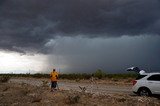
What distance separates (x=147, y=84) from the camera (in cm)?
2688

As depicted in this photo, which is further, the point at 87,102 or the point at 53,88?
the point at 53,88

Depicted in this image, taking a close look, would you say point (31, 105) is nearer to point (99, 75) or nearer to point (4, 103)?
point (4, 103)

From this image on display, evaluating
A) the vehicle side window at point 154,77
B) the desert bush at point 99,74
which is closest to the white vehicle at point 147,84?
the vehicle side window at point 154,77

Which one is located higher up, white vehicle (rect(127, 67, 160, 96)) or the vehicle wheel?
white vehicle (rect(127, 67, 160, 96))

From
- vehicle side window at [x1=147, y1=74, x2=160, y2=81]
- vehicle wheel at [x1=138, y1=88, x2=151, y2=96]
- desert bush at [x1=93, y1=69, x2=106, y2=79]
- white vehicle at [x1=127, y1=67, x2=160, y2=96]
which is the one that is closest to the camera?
white vehicle at [x1=127, y1=67, x2=160, y2=96]

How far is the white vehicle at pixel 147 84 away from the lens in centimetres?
2648

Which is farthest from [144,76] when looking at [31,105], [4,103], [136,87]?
[4,103]

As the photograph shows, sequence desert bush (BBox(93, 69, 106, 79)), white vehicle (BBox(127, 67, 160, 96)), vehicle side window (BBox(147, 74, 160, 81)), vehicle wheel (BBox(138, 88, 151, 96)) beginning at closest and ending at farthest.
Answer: white vehicle (BBox(127, 67, 160, 96))
vehicle side window (BBox(147, 74, 160, 81))
vehicle wheel (BBox(138, 88, 151, 96))
desert bush (BBox(93, 69, 106, 79))

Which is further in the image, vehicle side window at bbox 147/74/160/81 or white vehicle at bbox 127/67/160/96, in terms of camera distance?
vehicle side window at bbox 147/74/160/81

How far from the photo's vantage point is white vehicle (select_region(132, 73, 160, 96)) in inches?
1043

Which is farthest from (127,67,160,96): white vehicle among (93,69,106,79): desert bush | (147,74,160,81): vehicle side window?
(93,69,106,79): desert bush

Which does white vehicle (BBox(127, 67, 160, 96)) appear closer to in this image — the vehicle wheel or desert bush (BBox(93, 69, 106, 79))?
the vehicle wheel

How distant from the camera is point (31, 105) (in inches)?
1044

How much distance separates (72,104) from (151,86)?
19.7 feet
